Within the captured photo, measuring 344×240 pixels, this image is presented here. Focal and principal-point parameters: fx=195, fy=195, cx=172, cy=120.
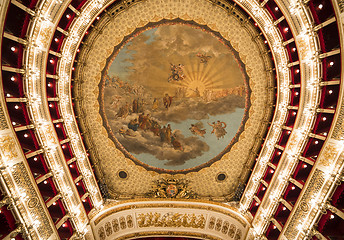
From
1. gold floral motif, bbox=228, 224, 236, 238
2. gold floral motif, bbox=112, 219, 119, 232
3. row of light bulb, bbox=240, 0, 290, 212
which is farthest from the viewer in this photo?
gold floral motif, bbox=112, 219, 119, 232

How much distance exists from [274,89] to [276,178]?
7.29 meters

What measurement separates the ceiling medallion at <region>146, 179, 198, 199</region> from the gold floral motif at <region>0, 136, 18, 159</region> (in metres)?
12.6

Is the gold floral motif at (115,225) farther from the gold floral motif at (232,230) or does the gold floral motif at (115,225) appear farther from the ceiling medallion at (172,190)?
the gold floral motif at (232,230)

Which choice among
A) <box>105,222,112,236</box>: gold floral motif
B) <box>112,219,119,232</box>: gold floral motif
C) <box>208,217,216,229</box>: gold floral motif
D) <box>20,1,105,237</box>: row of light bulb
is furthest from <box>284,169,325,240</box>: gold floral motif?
<box>20,1,105,237</box>: row of light bulb

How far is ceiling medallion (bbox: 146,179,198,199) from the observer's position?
19766mm

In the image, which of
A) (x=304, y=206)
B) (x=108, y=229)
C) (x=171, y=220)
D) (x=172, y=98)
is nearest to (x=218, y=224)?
(x=171, y=220)

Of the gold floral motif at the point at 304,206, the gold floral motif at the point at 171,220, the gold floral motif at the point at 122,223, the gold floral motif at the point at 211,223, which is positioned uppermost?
the gold floral motif at the point at 304,206

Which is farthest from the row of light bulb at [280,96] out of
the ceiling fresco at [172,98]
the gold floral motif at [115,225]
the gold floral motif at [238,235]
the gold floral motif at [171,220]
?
the gold floral motif at [115,225]

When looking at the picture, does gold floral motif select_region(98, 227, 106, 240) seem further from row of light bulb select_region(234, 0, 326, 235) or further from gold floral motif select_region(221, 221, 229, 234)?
row of light bulb select_region(234, 0, 326, 235)

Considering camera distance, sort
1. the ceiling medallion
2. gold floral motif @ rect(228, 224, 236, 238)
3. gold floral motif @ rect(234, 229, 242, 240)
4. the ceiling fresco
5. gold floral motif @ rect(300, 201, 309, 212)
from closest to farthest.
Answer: gold floral motif @ rect(300, 201, 309, 212), the ceiling fresco, gold floral motif @ rect(234, 229, 242, 240), gold floral motif @ rect(228, 224, 236, 238), the ceiling medallion

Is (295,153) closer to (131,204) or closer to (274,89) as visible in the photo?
(274,89)

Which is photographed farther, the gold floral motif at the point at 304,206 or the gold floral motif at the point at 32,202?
the gold floral motif at the point at 304,206

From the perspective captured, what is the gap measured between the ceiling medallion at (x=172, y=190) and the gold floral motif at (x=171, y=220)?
70.0 inches

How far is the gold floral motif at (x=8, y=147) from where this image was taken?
34.5 ft
